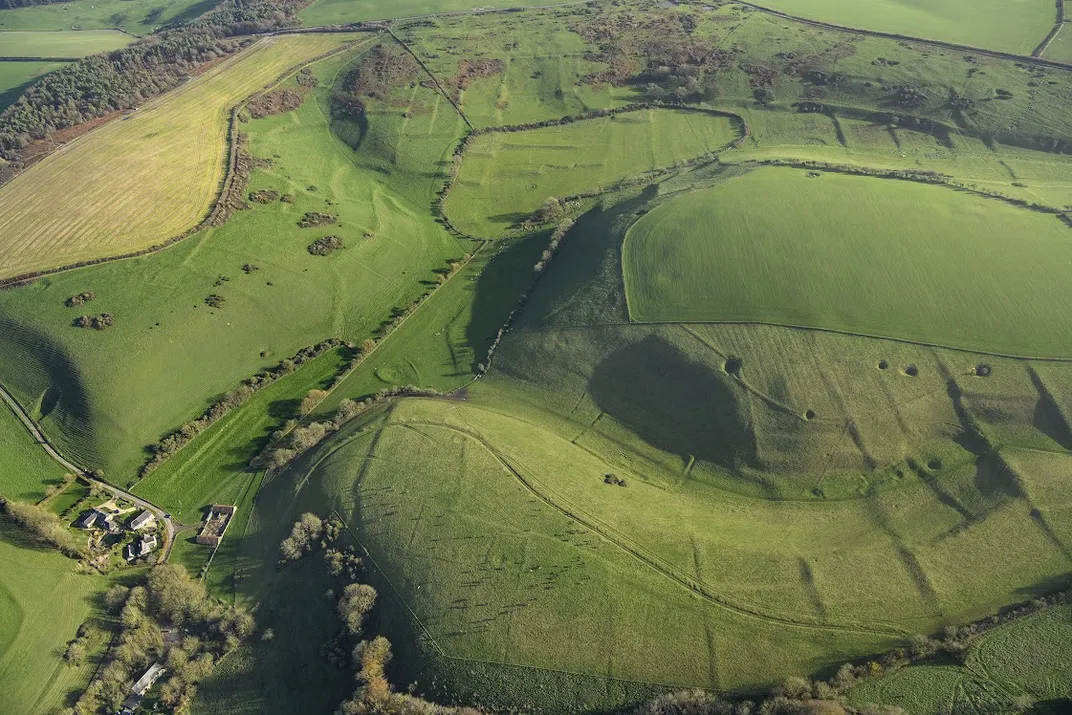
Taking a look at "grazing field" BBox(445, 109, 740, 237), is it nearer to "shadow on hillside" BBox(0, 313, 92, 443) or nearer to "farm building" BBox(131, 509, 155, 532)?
"shadow on hillside" BBox(0, 313, 92, 443)

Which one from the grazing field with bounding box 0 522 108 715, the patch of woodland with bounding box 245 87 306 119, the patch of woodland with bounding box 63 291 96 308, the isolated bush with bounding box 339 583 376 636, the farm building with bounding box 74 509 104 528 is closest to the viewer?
the grazing field with bounding box 0 522 108 715

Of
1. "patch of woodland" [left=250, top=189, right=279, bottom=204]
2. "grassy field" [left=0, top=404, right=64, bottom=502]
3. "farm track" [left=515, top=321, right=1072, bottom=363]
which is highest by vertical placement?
"patch of woodland" [left=250, top=189, right=279, bottom=204]

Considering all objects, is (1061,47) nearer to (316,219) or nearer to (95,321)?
(316,219)

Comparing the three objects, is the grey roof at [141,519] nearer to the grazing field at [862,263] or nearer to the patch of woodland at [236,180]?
the patch of woodland at [236,180]

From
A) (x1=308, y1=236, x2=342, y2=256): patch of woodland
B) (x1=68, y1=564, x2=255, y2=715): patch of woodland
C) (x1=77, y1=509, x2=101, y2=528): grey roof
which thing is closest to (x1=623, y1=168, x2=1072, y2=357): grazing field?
(x1=308, y1=236, x2=342, y2=256): patch of woodland

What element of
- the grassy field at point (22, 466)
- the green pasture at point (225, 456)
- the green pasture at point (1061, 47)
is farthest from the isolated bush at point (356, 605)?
the green pasture at point (1061, 47)

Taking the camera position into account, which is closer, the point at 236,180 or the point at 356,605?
the point at 356,605

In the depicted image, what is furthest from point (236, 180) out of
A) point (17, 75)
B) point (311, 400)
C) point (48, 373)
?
point (17, 75)
